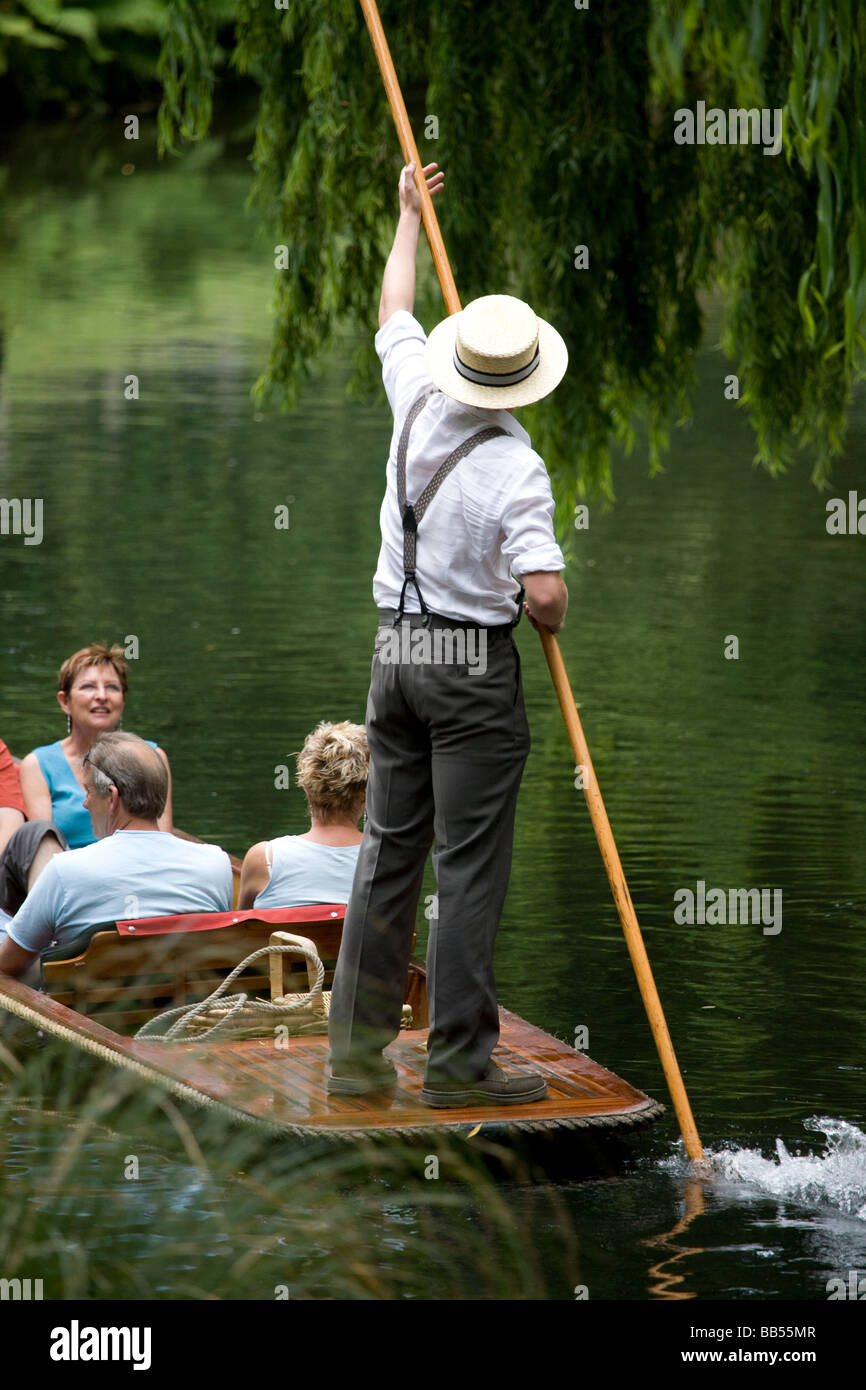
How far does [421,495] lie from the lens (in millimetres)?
4988

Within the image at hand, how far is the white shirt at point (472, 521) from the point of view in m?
4.88

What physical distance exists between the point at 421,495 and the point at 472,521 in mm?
135

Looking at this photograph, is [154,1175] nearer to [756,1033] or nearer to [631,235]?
[756,1033]

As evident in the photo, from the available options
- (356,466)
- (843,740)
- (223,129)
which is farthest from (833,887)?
(223,129)

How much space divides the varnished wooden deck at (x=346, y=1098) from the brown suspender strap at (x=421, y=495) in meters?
1.06

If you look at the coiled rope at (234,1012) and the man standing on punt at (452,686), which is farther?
the coiled rope at (234,1012)

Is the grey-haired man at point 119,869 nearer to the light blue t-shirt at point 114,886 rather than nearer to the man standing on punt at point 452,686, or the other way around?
Result: the light blue t-shirt at point 114,886

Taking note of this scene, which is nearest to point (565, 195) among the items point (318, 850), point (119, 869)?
point (318, 850)

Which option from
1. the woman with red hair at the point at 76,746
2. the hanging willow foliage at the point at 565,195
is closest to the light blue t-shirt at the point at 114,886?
the woman with red hair at the point at 76,746

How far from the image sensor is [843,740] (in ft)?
34.0

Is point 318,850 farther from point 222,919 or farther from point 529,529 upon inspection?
point 529,529

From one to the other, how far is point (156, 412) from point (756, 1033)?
45.6ft

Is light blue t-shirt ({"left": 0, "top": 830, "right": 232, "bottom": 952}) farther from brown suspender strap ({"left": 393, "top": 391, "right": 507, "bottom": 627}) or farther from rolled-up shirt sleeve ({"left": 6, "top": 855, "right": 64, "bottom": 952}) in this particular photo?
brown suspender strap ({"left": 393, "top": 391, "right": 507, "bottom": 627})
